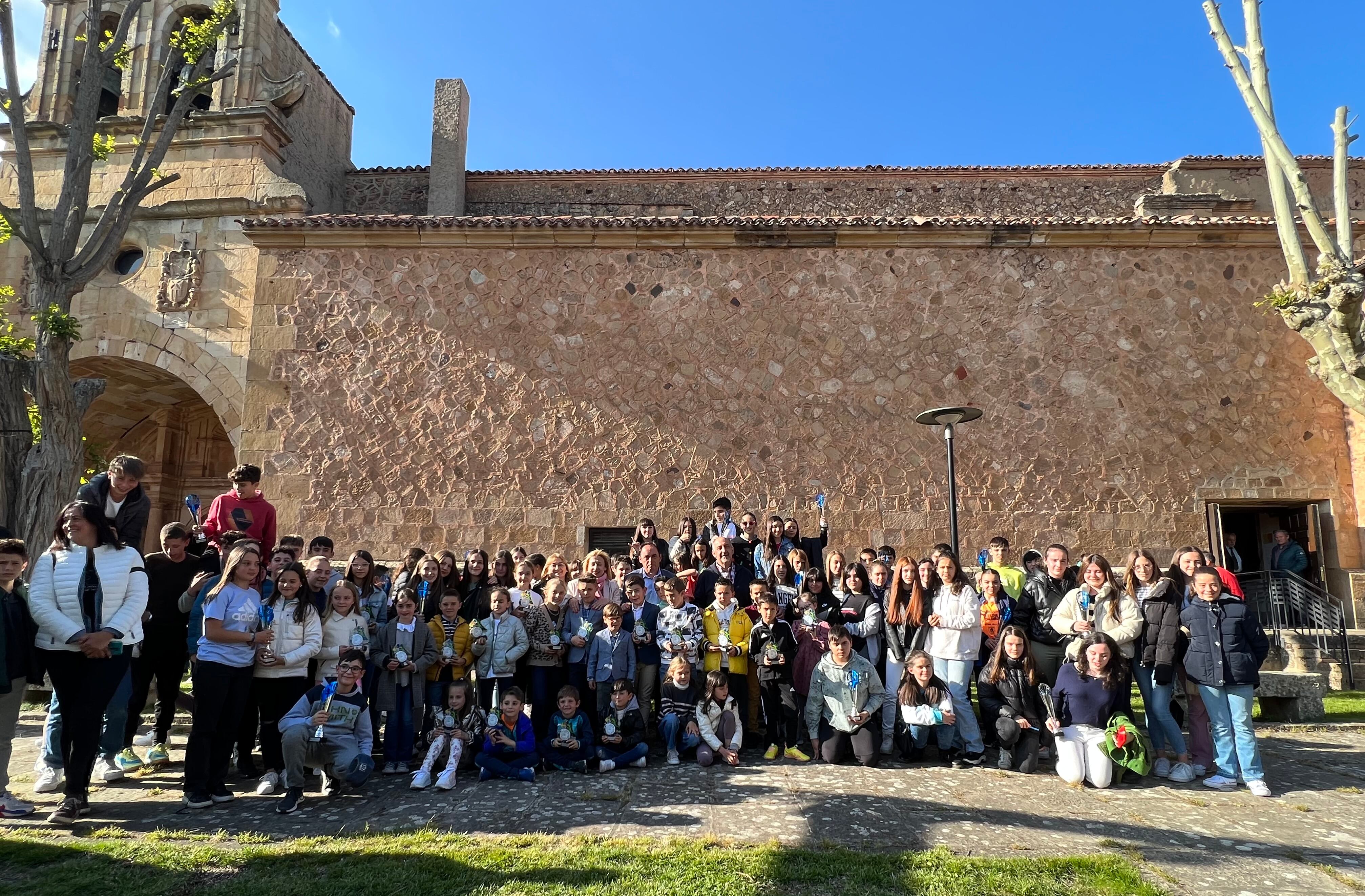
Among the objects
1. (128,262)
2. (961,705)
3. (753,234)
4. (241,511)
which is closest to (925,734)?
(961,705)

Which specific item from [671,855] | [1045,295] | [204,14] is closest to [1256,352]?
[1045,295]

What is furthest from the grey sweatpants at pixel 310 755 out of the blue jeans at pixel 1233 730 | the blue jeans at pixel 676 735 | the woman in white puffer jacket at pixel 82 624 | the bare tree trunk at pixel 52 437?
the blue jeans at pixel 1233 730

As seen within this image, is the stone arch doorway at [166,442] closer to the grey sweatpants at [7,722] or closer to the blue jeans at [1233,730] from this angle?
the grey sweatpants at [7,722]

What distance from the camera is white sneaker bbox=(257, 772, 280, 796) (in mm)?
4953

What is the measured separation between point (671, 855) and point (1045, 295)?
1028 centimetres

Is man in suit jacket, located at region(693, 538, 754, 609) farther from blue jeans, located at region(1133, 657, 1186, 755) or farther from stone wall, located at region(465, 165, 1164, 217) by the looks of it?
stone wall, located at region(465, 165, 1164, 217)

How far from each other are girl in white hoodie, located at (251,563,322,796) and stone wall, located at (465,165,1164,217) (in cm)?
1204

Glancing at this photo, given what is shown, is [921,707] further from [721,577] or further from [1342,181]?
[1342,181]

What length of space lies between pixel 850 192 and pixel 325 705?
45.9 feet

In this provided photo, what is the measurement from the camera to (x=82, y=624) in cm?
443

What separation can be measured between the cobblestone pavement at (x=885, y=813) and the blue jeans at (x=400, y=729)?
0.21 meters

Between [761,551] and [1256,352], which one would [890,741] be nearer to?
[761,551]

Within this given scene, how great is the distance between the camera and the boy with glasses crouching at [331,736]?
478cm

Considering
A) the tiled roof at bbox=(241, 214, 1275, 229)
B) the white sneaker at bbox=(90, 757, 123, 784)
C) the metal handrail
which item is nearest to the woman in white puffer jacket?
the white sneaker at bbox=(90, 757, 123, 784)
